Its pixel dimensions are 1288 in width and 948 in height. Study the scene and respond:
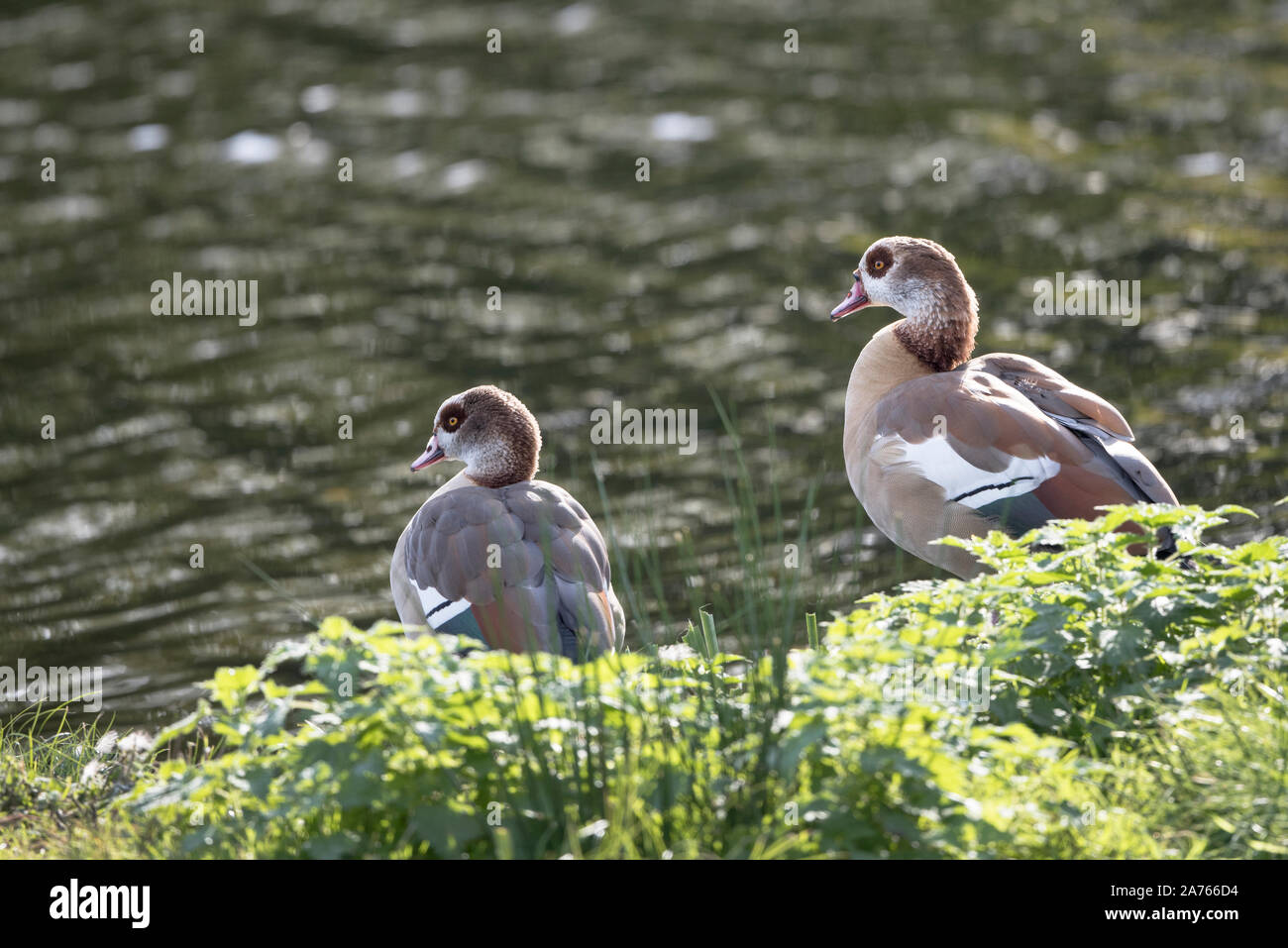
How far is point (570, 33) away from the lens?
1783cm

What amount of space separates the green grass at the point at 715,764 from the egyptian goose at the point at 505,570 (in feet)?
4.26

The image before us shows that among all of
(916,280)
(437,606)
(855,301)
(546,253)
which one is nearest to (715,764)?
(437,606)

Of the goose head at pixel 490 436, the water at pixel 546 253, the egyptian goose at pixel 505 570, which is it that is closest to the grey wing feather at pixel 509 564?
the egyptian goose at pixel 505 570

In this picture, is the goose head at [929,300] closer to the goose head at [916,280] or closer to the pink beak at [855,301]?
the goose head at [916,280]

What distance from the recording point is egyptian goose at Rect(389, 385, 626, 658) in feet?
18.4

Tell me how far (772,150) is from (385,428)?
592cm

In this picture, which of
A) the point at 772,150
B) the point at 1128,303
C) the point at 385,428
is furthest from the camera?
the point at 772,150

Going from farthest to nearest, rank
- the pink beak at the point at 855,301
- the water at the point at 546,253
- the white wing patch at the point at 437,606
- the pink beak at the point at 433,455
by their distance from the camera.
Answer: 1. the water at the point at 546,253
2. the pink beak at the point at 855,301
3. the pink beak at the point at 433,455
4. the white wing patch at the point at 437,606

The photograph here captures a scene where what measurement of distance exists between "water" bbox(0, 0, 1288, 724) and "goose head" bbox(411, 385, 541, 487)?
88cm

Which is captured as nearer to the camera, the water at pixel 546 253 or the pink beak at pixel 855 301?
the pink beak at pixel 855 301

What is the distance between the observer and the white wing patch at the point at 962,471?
6.26 meters

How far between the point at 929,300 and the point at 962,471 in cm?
115
